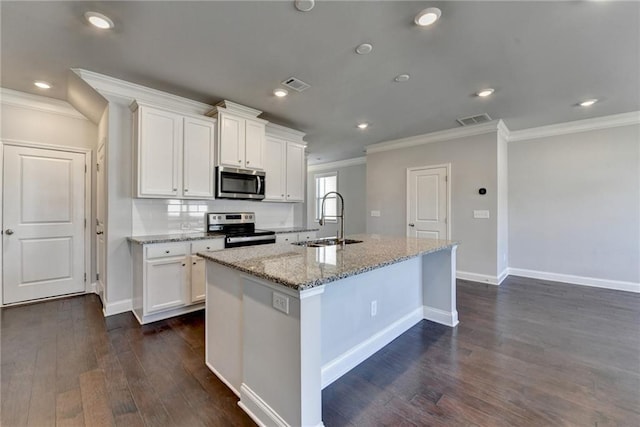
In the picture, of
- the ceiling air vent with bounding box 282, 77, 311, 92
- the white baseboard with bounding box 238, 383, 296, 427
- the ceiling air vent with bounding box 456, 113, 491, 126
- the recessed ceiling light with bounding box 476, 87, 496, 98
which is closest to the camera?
the white baseboard with bounding box 238, 383, 296, 427

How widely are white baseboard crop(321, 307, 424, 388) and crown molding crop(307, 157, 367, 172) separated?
513cm

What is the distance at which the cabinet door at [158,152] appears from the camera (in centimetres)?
307

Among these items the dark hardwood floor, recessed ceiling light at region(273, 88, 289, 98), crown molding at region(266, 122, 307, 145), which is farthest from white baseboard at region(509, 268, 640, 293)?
recessed ceiling light at region(273, 88, 289, 98)

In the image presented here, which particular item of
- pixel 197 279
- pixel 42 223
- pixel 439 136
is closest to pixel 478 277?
pixel 439 136

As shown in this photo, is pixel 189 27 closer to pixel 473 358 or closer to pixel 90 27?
pixel 90 27

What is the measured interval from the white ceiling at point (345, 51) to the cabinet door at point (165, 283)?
1.97m

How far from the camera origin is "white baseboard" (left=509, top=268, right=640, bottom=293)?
13.3 feet

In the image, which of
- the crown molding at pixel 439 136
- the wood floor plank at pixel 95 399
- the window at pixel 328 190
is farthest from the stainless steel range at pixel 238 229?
the window at pixel 328 190

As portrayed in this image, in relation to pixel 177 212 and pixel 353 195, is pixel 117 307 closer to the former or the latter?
pixel 177 212

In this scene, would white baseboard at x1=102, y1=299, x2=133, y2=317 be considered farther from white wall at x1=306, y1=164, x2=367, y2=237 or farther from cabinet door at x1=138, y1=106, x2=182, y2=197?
white wall at x1=306, y1=164, x2=367, y2=237

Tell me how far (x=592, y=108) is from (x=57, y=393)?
20.8ft

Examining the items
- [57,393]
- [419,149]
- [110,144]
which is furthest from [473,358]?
[110,144]

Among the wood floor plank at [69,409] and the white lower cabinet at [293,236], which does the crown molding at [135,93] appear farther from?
the wood floor plank at [69,409]

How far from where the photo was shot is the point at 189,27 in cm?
212
